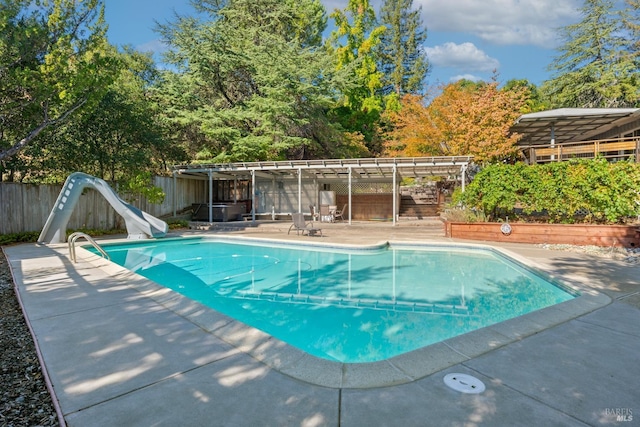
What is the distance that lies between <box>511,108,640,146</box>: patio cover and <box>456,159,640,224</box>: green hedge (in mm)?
4856

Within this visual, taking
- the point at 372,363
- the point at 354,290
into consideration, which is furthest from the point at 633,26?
the point at 372,363

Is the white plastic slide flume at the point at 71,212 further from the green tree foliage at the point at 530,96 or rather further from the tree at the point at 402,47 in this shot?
the tree at the point at 402,47

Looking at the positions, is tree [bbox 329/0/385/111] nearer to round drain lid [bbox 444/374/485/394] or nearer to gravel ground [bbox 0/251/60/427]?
gravel ground [bbox 0/251/60/427]

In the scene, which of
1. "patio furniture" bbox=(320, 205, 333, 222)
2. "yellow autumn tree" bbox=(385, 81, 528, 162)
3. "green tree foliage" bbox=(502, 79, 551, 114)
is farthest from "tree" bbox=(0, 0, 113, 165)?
"green tree foliage" bbox=(502, 79, 551, 114)

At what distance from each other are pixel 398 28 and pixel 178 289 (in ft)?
120

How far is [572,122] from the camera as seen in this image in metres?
13.6

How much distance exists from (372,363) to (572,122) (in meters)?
15.4

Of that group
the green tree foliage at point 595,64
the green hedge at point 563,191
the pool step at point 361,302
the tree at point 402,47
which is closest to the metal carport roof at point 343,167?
the green hedge at point 563,191

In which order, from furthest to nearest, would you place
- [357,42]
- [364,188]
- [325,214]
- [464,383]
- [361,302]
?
[357,42] → [364,188] → [325,214] → [361,302] → [464,383]

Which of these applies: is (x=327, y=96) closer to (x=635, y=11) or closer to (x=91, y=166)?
(x=91, y=166)

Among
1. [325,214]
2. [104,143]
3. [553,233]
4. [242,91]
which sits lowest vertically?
[553,233]

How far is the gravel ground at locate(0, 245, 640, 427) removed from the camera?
1958 mm

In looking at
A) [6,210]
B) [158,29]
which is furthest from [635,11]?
[6,210]

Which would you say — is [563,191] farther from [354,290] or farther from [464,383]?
[464,383]
